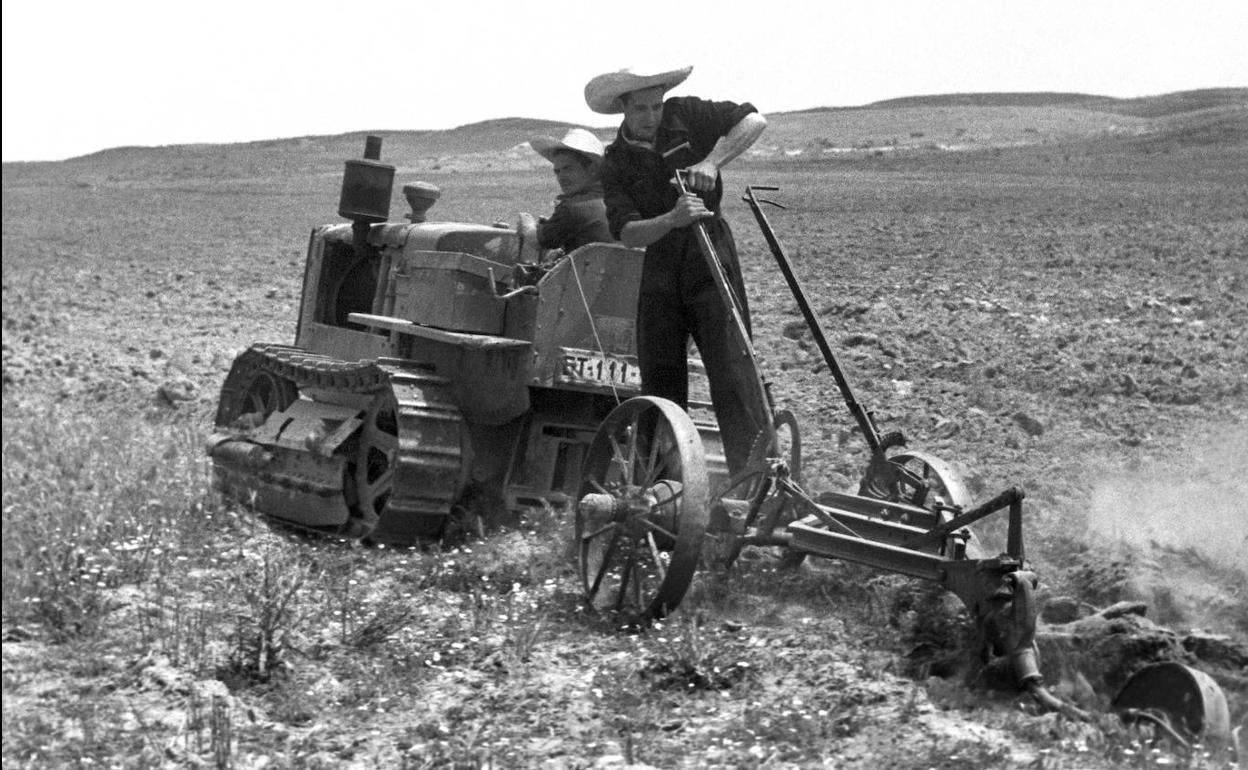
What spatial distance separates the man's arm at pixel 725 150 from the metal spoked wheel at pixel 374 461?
2.36 metres

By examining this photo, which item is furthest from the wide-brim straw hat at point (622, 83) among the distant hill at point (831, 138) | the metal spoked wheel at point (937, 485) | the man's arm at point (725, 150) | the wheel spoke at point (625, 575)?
the distant hill at point (831, 138)

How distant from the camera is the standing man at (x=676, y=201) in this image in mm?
8031

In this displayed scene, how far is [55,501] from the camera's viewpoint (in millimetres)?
6387

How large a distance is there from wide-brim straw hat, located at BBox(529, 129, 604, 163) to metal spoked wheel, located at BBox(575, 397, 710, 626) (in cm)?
226

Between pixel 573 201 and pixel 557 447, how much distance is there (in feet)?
4.48

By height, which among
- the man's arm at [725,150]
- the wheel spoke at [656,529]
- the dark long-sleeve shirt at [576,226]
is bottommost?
the wheel spoke at [656,529]

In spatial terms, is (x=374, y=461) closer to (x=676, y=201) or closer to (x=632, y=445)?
(x=632, y=445)

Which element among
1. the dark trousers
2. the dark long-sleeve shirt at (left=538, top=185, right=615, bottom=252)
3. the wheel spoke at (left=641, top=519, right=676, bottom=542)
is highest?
the dark long-sleeve shirt at (left=538, top=185, right=615, bottom=252)

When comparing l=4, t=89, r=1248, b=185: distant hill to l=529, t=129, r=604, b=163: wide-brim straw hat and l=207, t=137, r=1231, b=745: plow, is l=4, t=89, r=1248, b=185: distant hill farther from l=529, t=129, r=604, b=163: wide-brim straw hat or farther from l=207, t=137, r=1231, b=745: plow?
l=529, t=129, r=604, b=163: wide-brim straw hat

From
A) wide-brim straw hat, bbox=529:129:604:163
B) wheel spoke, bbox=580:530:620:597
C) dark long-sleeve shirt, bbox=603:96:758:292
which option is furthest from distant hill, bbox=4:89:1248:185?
wheel spoke, bbox=580:530:620:597

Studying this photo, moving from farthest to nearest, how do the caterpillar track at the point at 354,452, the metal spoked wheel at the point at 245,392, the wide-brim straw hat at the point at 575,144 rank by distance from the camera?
the metal spoked wheel at the point at 245,392 → the wide-brim straw hat at the point at 575,144 → the caterpillar track at the point at 354,452

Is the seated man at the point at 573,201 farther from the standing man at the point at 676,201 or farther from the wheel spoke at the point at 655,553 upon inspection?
the wheel spoke at the point at 655,553

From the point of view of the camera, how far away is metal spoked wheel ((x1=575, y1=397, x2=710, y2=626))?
23.7 ft

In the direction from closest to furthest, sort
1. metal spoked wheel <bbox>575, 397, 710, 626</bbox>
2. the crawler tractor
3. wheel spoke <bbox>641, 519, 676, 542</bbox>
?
metal spoked wheel <bbox>575, 397, 710, 626</bbox> < wheel spoke <bbox>641, 519, 676, 542</bbox> < the crawler tractor
